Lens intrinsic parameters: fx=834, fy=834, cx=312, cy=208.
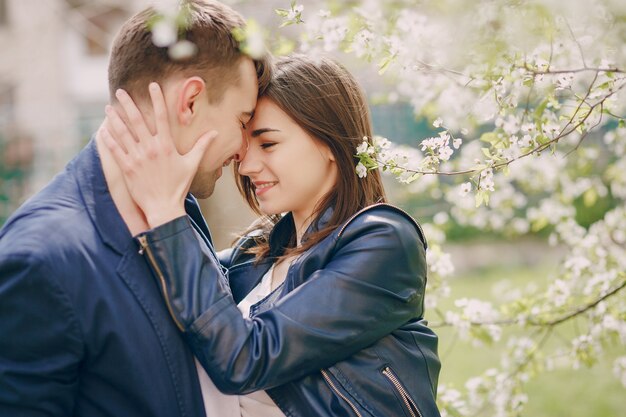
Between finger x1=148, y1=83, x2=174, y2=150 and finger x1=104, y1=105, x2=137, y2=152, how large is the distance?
0.08m

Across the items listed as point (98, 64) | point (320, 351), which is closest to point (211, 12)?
point (320, 351)

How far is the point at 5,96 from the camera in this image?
18797 mm

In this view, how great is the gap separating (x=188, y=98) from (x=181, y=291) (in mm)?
555

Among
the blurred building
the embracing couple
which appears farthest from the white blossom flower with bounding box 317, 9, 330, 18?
the blurred building

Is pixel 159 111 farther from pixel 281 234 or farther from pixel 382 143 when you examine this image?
pixel 281 234

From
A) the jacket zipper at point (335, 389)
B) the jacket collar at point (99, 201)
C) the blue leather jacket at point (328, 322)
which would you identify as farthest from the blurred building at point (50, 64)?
the jacket zipper at point (335, 389)

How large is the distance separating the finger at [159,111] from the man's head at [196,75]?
47 millimetres

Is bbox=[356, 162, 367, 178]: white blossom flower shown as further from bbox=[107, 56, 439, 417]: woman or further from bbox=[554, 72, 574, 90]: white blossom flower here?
bbox=[554, 72, 574, 90]: white blossom flower

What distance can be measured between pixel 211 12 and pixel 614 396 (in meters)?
4.54

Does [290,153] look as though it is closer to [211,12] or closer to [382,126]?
[211,12]

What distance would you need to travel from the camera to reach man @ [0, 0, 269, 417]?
2.00 metres

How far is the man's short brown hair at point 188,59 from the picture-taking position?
7.61ft

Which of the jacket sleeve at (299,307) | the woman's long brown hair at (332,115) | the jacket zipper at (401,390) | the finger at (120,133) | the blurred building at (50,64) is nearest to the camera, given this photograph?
the jacket sleeve at (299,307)

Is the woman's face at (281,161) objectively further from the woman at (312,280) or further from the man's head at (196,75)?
the man's head at (196,75)
